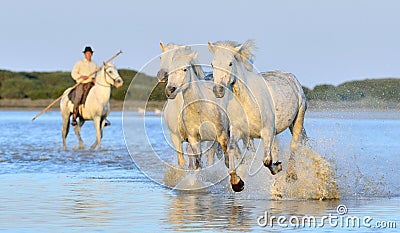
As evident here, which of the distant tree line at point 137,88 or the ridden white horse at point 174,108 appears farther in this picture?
the distant tree line at point 137,88

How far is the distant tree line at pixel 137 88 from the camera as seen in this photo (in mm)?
13859

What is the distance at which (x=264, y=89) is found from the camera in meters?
12.6

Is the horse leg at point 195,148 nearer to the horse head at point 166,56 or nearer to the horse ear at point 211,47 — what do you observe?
the horse head at point 166,56

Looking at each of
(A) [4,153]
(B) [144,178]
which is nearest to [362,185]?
(B) [144,178]

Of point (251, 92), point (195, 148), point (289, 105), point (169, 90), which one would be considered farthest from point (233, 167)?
point (289, 105)

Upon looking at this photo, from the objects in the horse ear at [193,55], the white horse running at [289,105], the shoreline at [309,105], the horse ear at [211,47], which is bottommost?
the shoreline at [309,105]

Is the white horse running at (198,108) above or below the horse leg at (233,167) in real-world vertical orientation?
above

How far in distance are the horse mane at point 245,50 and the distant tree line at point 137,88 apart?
1.30 m

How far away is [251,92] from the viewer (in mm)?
12242

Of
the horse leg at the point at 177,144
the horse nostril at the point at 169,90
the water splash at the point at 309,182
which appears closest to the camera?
the horse nostril at the point at 169,90

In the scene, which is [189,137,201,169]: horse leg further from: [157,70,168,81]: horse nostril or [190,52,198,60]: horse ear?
[157,70,168,81]: horse nostril

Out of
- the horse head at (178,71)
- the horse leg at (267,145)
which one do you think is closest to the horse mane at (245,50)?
the horse head at (178,71)

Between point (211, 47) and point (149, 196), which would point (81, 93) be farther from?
point (211, 47)

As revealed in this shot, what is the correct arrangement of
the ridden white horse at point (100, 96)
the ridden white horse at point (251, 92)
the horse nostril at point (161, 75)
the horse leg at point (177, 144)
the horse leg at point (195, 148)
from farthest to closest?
the ridden white horse at point (100, 96) < the horse leg at point (177, 144) < the horse leg at point (195, 148) < the horse nostril at point (161, 75) < the ridden white horse at point (251, 92)
